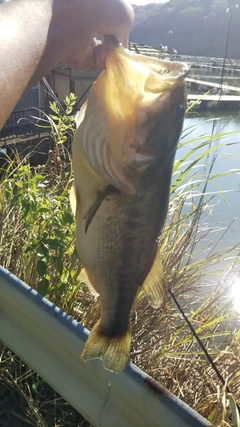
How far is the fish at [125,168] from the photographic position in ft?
4.21

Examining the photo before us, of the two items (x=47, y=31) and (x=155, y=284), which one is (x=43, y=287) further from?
(x=47, y=31)

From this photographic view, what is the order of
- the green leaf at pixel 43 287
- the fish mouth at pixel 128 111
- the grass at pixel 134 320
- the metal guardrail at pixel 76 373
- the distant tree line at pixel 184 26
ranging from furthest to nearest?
1. the distant tree line at pixel 184 26
2. the green leaf at pixel 43 287
3. the grass at pixel 134 320
4. the metal guardrail at pixel 76 373
5. the fish mouth at pixel 128 111

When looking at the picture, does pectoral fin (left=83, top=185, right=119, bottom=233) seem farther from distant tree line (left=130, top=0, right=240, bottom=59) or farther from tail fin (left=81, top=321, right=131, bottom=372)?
distant tree line (left=130, top=0, right=240, bottom=59)

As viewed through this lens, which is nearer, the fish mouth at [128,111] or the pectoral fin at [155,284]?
the fish mouth at [128,111]

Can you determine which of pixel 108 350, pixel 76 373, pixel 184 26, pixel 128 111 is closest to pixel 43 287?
pixel 76 373

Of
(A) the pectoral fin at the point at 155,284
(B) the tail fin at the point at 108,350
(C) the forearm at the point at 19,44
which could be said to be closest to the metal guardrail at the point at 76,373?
(B) the tail fin at the point at 108,350

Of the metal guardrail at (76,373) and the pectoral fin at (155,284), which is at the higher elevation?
the pectoral fin at (155,284)

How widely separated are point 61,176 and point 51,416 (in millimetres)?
1878

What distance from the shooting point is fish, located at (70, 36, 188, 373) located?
4.21 feet

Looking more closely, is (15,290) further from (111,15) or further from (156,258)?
(111,15)

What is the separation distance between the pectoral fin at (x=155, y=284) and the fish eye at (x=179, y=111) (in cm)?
48

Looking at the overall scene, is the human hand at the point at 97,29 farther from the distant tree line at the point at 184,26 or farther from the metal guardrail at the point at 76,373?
the distant tree line at the point at 184,26

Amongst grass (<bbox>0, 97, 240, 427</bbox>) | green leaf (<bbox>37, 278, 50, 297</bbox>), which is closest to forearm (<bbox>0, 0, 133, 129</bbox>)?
grass (<bbox>0, 97, 240, 427</bbox>)

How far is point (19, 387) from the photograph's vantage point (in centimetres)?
232
